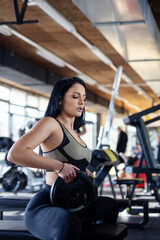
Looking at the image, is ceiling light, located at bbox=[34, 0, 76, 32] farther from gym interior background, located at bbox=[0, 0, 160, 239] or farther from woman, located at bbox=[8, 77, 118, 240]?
woman, located at bbox=[8, 77, 118, 240]

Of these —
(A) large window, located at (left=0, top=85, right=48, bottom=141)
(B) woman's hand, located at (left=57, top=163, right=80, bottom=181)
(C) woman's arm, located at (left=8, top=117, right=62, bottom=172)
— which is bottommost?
(B) woman's hand, located at (left=57, top=163, right=80, bottom=181)

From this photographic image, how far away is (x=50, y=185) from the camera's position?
1.74 meters

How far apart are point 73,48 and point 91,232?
25.2ft

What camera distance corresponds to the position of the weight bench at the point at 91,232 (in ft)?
5.53

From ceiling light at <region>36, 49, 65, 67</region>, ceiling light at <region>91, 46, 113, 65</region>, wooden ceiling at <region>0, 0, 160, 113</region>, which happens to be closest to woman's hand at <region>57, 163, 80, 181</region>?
wooden ceiling at <region>0, 0, 160, 113</region>

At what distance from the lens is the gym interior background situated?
5.41 metres

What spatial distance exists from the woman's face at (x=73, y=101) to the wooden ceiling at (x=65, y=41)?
454 centimetres

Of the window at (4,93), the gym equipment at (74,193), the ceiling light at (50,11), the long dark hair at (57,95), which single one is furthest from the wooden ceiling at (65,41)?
the gym equipment at (74,193)

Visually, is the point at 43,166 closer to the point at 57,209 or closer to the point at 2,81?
the point at 57,209

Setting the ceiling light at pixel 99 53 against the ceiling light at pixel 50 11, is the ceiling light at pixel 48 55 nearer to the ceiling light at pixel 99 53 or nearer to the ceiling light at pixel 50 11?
the ceiling light at pixel 99 53

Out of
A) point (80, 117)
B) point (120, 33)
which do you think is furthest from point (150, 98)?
point (80, 117)

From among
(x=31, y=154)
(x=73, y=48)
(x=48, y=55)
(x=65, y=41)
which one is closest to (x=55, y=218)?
(x=31, y=154)

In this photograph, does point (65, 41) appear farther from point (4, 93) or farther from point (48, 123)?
point (48, 123)

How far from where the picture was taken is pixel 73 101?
6.10 feet
